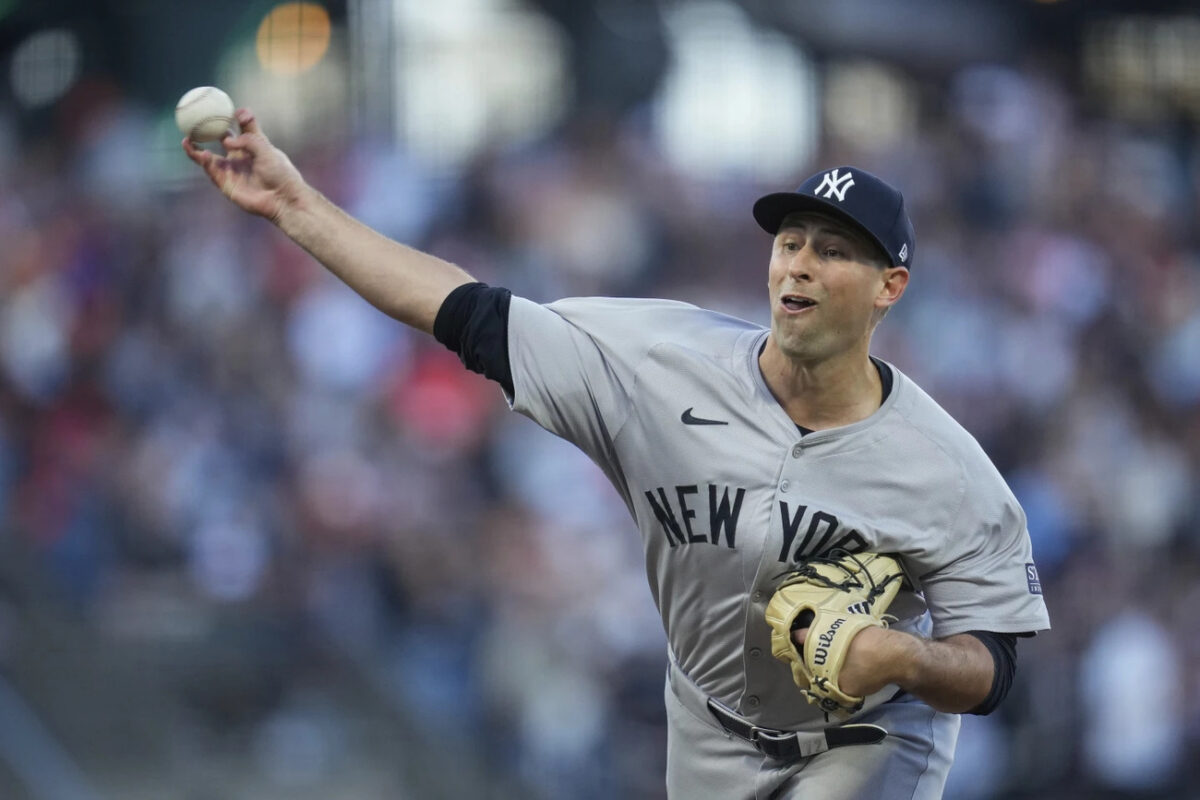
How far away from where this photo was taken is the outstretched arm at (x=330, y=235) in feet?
10.9

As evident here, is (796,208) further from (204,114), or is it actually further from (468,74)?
(468,74)

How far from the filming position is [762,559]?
337 cm

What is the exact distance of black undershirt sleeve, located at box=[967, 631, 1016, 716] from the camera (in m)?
3.27

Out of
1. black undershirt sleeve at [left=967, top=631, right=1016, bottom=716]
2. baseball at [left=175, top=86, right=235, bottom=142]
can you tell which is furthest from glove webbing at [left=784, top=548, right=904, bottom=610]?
baseball at [left=175, top=86, right=235, bottom=142]

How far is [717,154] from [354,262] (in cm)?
808

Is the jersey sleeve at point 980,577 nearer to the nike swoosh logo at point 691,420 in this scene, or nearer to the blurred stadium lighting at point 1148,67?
the nike swoosh logo at point 691,420

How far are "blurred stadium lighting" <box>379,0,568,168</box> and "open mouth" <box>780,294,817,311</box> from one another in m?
7.69

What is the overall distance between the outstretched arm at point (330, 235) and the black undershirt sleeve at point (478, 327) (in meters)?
0.03

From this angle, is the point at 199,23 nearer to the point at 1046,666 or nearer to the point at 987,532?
the point at 1046,666

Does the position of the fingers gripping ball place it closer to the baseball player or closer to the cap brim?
the baseball player

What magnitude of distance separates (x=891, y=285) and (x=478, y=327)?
957 mm

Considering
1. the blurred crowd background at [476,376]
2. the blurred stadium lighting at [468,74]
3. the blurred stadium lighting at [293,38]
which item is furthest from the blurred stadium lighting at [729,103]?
the blurred stadium lighting at [293,38]

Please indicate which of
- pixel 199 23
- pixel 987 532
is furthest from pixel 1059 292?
pixel 987 532

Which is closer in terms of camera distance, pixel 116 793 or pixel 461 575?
pixel 116 793
